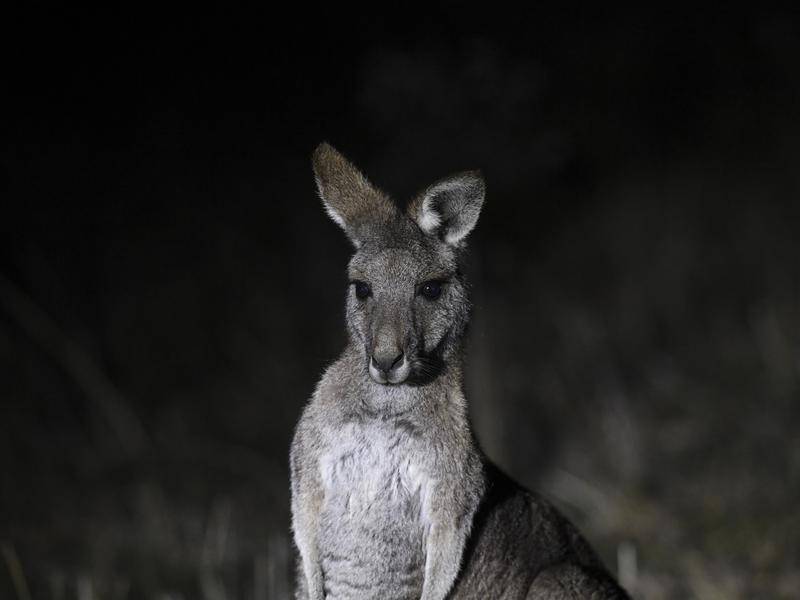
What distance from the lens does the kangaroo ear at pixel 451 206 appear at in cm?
322

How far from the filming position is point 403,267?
3264 mm

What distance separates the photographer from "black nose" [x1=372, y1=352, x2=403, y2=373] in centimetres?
309

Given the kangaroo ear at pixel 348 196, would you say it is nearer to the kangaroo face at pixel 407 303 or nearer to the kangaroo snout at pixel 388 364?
the kangaroo face at pixel 407 303

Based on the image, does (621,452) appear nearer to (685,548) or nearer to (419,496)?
(685,548)

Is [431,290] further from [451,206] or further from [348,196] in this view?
[348,196]

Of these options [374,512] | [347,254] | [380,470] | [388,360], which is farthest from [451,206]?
[347,254]

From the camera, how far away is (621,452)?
7.23 m

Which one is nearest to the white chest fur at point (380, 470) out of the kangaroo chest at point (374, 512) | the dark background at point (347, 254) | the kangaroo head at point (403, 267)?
the kangaroo chest at point (374, 512)

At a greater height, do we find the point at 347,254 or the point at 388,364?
the point at 388,364

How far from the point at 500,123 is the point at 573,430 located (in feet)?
8.09

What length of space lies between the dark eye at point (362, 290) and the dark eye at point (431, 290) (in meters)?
0.14

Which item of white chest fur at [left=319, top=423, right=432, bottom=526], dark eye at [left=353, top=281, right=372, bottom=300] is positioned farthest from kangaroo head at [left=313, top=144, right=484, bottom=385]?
white chest fur at [left=319, top=423, right=432, bottom=526]

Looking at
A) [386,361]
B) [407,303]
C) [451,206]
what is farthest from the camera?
[451,206]

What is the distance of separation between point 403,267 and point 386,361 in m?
0.30
